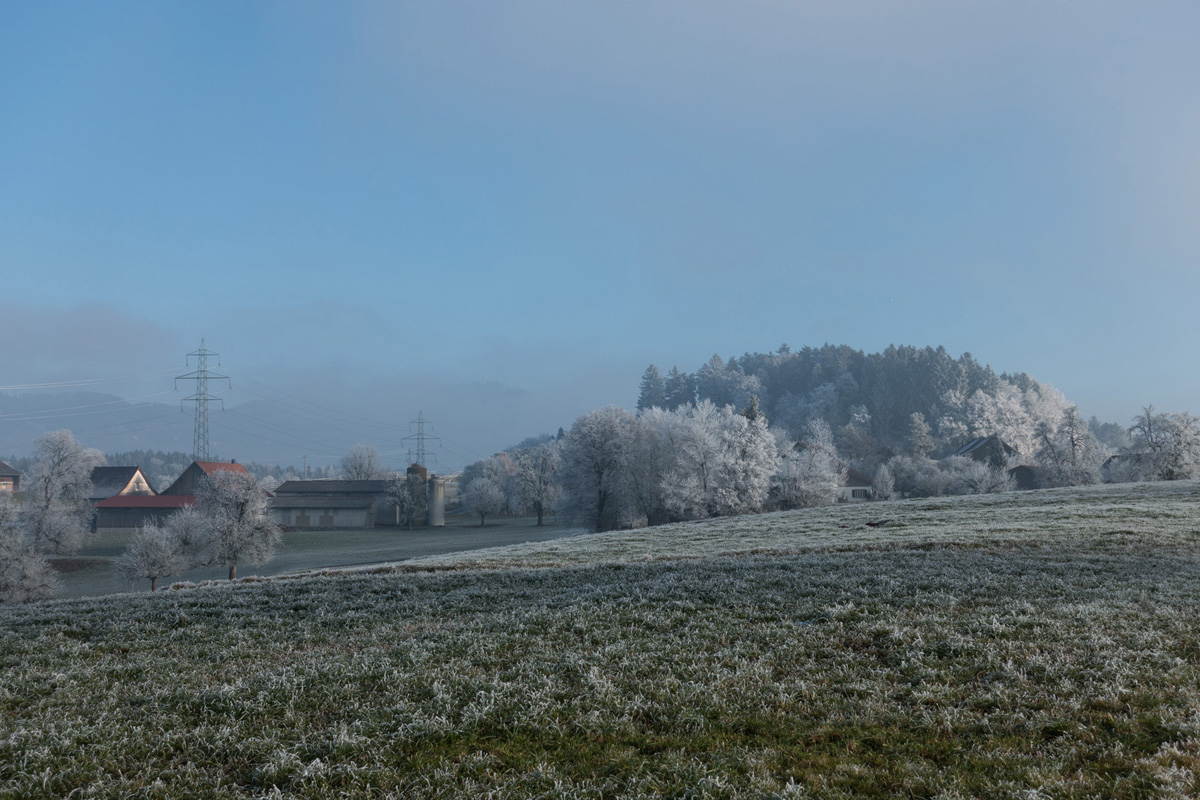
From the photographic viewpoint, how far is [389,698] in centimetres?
882

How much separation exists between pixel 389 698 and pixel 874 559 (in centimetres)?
1904

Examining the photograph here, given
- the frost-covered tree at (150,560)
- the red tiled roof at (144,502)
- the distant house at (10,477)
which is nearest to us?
the frost-covered tree at (150,560)

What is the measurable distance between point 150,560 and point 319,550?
2826cm

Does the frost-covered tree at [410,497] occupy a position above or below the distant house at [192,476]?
below

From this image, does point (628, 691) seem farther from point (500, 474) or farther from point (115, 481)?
point (500, 474)

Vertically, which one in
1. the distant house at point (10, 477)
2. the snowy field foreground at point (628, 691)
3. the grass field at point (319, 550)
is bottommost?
the grass field at point (319, 550)

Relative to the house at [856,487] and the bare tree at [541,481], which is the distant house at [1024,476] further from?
the bare tree at [541,481]

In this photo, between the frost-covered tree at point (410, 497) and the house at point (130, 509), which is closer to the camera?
the house at point (130, 509)

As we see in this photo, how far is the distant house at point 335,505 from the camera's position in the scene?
123312mm

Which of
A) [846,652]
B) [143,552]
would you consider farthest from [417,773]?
[143,552]

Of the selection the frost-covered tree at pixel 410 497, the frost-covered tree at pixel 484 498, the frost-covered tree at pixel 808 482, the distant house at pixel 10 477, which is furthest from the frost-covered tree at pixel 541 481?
the distant house at pixel 10 477

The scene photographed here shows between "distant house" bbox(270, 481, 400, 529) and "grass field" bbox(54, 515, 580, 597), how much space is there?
6.15 m

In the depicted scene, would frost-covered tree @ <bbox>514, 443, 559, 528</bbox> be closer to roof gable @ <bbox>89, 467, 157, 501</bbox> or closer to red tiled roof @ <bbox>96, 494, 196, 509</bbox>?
red tiled roof @ <bbox>96, 494, 196, 509</bbox>

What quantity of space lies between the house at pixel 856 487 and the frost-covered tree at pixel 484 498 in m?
71.1
